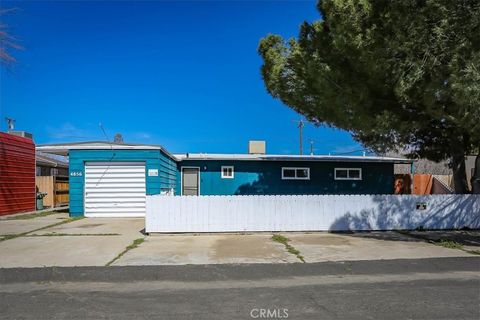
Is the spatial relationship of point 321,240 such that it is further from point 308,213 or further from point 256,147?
point 256,147

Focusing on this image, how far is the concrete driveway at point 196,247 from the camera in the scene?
381 inches

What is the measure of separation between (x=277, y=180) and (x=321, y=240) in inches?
459

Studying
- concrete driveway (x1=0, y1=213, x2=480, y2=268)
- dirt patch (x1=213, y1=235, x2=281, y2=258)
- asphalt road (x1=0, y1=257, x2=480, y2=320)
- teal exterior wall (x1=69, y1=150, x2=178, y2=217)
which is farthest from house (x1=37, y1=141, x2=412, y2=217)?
asphalt road (x1=0, y1=257, x2=480, y2=320)

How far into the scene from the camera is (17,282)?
25.5 ft

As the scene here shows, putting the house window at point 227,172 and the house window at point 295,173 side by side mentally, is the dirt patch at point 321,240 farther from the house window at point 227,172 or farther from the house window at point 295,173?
the house window at point 295,173

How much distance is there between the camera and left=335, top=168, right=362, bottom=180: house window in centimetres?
2458

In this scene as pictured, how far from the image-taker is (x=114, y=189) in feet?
62.7

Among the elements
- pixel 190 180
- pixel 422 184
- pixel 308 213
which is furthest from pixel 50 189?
pixel 422 184

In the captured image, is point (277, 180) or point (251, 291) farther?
point (277, 180)

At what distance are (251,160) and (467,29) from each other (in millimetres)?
14165

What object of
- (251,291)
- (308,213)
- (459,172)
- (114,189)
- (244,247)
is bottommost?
(251,291)

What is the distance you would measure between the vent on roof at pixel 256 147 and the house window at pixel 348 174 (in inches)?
168

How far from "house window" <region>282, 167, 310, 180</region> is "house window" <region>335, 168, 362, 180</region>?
1.59 metres

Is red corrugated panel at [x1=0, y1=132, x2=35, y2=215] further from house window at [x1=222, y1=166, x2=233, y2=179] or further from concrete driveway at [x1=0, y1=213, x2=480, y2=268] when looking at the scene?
house window at [x1=222, y1=166, x2=233, y2=179]
